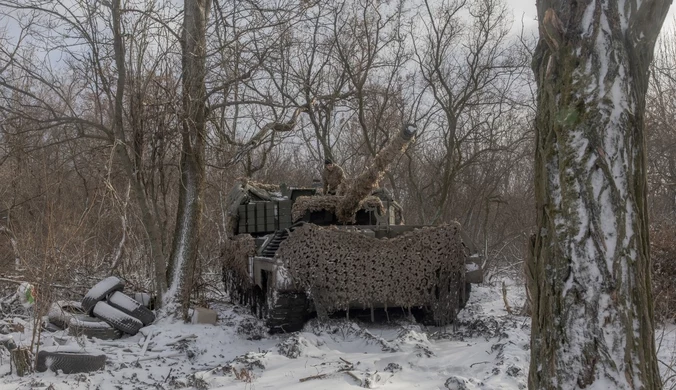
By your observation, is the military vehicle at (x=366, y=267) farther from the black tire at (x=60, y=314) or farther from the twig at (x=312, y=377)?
the black tire at (x=60, y=314)

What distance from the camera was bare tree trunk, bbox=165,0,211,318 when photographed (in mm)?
9023

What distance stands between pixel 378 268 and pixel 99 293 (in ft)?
12.6

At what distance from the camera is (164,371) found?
6.73 m

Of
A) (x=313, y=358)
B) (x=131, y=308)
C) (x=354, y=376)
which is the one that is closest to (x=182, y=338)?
(x=131, y=308)

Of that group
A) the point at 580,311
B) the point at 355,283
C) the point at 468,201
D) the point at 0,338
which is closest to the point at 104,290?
the point at 0,338

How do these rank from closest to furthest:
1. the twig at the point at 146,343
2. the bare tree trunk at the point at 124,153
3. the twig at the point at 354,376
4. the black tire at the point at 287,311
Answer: the twig at the point at 354,376 < the twig at the point at 146,343 < the black tire at the point at 287,311 < the bare tree trunk at the point at 124,153

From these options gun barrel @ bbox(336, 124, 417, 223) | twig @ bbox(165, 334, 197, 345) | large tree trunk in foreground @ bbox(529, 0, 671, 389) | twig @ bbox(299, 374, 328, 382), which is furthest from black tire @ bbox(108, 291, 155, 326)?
large tree trunk in foreground @ bbox(529, 0, 671, 389)

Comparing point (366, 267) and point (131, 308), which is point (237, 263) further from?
Result: point (366, 267)

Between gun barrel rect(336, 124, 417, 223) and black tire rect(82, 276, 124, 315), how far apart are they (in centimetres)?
333

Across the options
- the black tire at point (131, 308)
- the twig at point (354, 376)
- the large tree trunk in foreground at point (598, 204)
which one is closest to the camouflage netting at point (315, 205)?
the black tire at point (131, 308)

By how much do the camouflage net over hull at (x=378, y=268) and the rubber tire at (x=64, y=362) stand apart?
2722 millimetres

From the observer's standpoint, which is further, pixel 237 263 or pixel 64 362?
pixel 237 263

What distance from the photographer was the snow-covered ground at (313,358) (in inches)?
221

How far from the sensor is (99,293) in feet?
28.8
